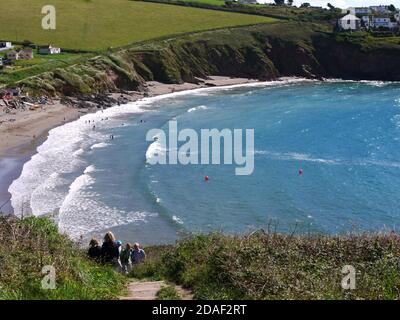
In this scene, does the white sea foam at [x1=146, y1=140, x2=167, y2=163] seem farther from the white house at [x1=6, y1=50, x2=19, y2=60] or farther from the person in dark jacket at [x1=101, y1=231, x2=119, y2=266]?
the white house at [x1=6, y1=50, x2=19, y2=60]

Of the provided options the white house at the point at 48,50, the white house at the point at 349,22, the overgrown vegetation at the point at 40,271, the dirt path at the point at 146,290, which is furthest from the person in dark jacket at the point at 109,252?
the white house at the point at 349,22

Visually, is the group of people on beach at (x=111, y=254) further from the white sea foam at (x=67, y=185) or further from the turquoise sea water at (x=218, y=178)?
the turquoise sea water at (x=218, y=178)

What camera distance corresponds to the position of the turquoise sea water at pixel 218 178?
3516 centimetres

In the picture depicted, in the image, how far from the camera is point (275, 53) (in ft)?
380

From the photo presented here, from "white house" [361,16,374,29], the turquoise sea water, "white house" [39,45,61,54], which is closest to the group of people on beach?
the turquoise sea water

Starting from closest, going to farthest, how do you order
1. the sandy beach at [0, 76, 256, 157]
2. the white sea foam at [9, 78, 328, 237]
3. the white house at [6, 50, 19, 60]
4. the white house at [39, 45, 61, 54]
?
1. the white sea foam at [9, 78, 328, 237]
2. the sandy beach at [0, 76, 256, 157]
3. the white house at [6, 50, 19, 60]
4. the white house at [39, 45, 61, 54]

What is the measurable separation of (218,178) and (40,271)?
34465 millimetres

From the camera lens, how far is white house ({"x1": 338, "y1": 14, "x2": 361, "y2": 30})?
433 feet

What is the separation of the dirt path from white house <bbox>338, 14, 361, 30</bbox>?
417 feet

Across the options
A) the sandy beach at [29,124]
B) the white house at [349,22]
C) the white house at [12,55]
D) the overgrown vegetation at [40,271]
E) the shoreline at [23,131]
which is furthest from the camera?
the white house at [349,22]

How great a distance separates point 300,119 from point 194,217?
134 feet

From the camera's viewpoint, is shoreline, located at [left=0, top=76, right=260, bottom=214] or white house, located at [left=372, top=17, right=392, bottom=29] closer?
shoreline, located at [left=0, top=76, right=260, bottom=214]

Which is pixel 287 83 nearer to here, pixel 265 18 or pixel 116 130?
pixel 265 18

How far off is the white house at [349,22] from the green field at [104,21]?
1790cm
